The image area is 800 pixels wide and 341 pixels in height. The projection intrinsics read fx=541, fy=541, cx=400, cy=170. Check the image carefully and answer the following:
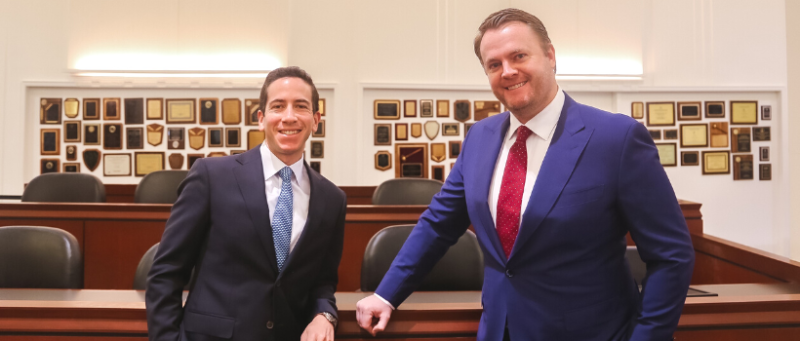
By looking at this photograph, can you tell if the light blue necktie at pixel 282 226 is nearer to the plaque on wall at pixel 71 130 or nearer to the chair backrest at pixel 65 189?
the chair backrest at pixel 65 189

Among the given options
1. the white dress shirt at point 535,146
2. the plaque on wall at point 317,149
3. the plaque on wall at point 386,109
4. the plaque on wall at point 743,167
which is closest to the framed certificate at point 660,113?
the plaque on wall at point 743,167

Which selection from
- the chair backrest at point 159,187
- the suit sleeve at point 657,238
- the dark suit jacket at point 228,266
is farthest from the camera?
the chair backrest at point 159,187

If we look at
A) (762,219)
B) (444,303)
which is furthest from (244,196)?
(762,219)

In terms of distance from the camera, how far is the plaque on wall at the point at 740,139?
8.57 meters

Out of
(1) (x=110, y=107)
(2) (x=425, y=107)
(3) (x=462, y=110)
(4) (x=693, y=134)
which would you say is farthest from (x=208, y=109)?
(4) (x=693, y=134)

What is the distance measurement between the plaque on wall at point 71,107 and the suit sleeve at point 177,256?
7406mm

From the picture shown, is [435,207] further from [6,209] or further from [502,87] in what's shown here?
[6,209]

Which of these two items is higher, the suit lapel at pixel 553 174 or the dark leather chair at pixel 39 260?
the suit lapel at pixel 553 174

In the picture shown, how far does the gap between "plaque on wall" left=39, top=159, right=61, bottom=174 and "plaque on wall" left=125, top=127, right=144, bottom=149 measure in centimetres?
106

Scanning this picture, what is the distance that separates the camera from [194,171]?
6.12 feet

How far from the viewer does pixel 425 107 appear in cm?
830

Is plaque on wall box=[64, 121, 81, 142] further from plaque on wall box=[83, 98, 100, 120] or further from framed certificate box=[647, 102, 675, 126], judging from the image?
framed certificate box=[647, 102, 675, 126]

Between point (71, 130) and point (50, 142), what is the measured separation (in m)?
0.35

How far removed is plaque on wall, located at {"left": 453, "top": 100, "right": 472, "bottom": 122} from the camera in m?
8.31
